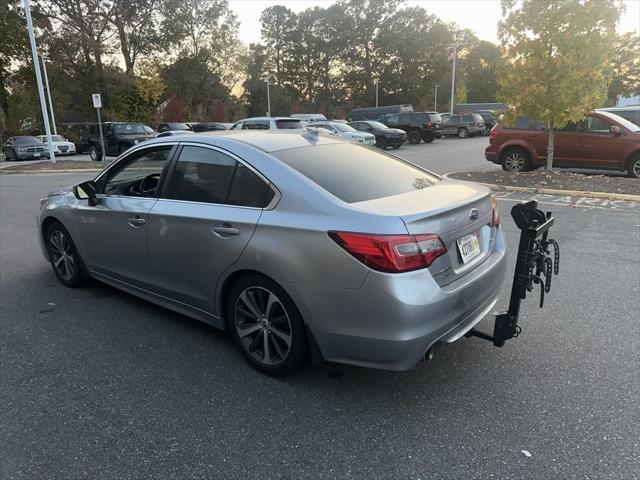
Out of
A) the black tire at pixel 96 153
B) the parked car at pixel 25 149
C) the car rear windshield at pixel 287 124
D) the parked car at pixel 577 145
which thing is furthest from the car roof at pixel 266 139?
the parked car at pixel 25 149

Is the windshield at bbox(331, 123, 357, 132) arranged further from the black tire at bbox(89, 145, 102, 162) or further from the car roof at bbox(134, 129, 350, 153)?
the car roof at bbox(134, 129, 350, 153)

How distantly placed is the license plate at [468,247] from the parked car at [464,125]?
3138 centimetres

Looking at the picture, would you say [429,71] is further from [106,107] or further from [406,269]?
[406,269]

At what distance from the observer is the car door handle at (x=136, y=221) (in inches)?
152

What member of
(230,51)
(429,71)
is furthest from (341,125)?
(429,71)

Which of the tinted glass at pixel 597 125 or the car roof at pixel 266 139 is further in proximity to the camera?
the tinted glass at pixel 597 125

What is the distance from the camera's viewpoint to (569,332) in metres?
3.81

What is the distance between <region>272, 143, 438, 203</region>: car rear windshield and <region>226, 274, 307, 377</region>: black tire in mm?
742

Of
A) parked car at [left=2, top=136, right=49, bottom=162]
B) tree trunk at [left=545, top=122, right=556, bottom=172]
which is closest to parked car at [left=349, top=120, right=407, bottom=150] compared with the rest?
tree trunk at [left=545, top=122, right=556, bottom=172]

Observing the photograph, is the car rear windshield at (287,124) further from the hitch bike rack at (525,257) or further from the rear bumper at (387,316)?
the rear bumper at (387,316)

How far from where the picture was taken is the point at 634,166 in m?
11.4

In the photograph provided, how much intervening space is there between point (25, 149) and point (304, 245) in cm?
2780

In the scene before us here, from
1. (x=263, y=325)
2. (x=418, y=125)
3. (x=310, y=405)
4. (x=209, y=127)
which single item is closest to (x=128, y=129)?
(x=209, y=127)

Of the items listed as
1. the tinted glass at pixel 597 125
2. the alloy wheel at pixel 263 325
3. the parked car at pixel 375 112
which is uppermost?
the parked car at pixel 375 112
